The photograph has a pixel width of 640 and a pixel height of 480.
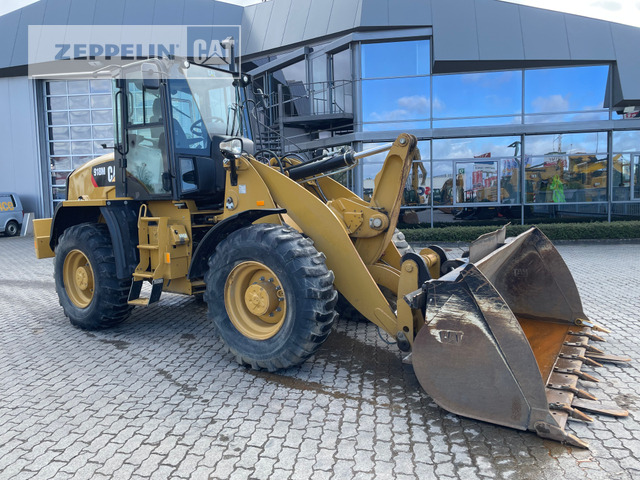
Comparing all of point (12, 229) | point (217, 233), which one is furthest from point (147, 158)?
point (12, 229)

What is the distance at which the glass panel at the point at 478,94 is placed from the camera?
1509 cm

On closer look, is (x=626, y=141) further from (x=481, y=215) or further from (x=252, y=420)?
(x=252, y=420)

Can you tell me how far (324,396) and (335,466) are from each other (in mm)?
961

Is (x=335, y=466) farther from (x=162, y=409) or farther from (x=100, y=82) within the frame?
(x=100, y=82)

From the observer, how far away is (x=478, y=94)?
15.1 metres

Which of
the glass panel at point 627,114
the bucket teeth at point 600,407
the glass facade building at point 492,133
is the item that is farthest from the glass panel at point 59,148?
the bucket teeth at point 600,407

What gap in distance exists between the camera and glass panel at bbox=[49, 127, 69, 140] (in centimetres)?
2062

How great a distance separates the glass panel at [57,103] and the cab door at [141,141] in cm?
1737

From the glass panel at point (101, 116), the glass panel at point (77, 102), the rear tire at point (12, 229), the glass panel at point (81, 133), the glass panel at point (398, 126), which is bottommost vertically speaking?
the rear tire at point (12, 229)

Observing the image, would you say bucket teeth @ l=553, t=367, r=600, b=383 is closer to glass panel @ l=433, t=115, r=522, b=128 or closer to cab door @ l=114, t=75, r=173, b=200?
cab door @ l=114, t=75, r=173, b=200

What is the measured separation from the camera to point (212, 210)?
18.3ft

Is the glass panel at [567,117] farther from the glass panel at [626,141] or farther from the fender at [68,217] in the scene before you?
the fender at [68,217]

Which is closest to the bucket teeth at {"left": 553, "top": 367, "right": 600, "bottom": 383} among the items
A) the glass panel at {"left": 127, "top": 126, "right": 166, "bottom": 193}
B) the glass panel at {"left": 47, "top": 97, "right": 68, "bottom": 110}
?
the glass panel at {"left": 127, "top": 126, "right": 166, "bottom": 193}

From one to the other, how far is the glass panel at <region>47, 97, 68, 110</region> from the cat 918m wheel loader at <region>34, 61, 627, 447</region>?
16240mm
